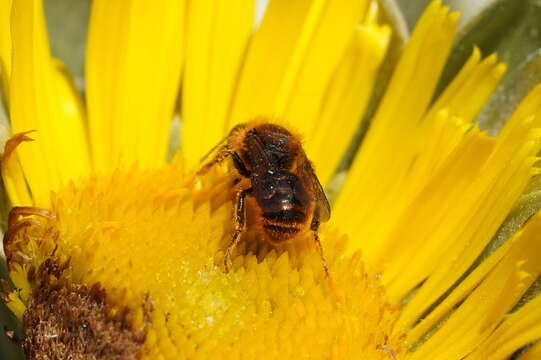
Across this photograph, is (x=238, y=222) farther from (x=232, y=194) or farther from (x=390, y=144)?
(x=390, y=144)

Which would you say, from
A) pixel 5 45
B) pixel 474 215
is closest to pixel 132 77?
pixel 5 45

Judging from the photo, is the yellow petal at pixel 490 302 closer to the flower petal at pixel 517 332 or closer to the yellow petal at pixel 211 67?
the flower petal at pixel 517 332

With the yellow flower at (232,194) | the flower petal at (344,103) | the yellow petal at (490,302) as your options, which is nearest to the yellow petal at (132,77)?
the yellow flower at (232,194)

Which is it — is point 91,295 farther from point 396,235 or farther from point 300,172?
point 396,235

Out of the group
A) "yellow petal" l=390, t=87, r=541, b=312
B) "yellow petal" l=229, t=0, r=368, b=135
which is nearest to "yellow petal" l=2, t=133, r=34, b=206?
"yellow petal" l=229, t=0, r=368, b=135

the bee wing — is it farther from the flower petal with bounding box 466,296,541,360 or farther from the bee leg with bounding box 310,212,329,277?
the flower petal with bounding box 466,296,541,360
